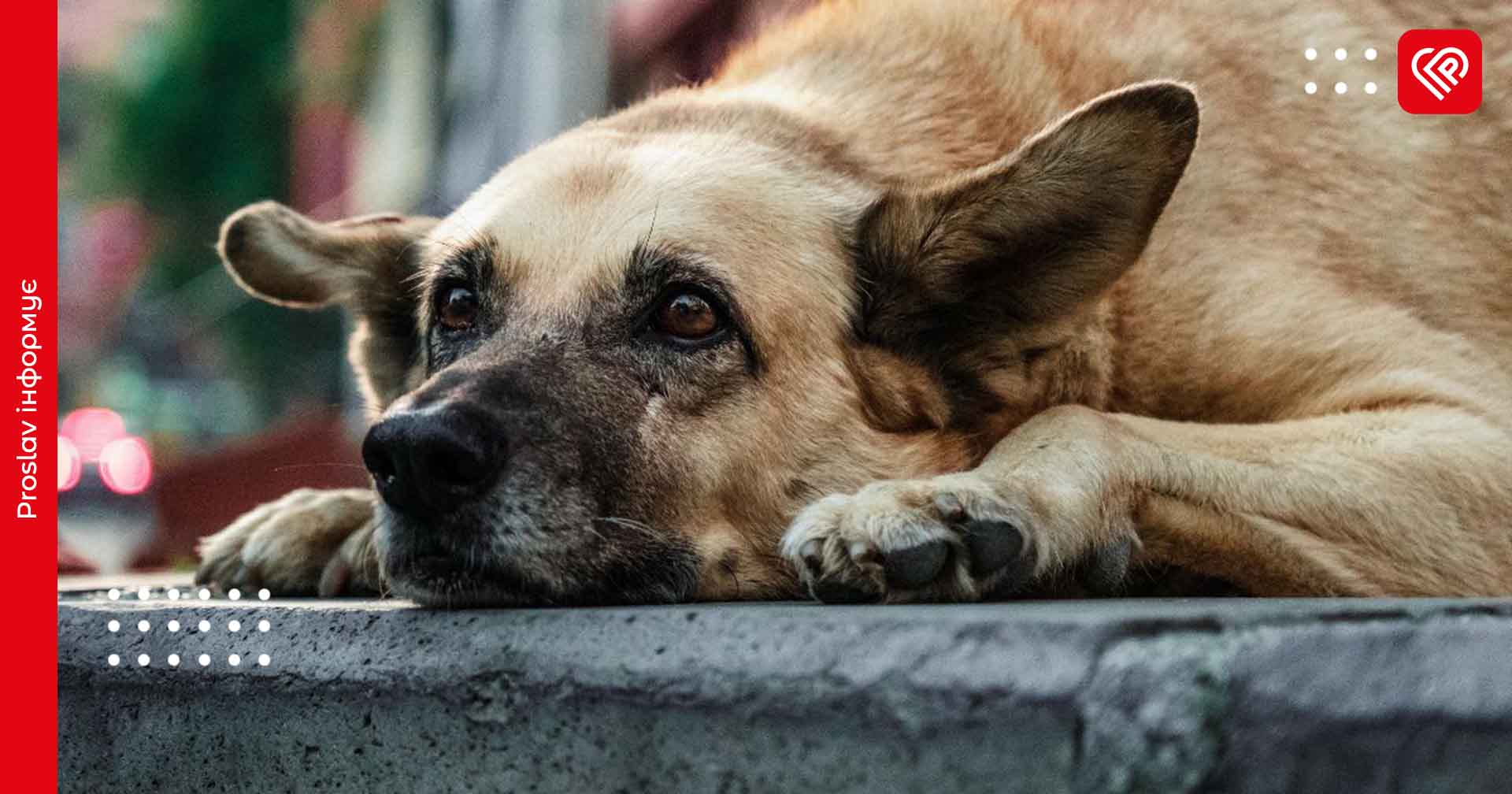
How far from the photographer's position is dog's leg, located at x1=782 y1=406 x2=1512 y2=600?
7.63 ft

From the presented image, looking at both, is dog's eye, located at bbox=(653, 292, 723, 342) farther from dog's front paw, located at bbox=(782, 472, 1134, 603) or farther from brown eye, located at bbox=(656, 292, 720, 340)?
A: dog's front paw, located at bbox=(782, 472, 1134, 603)

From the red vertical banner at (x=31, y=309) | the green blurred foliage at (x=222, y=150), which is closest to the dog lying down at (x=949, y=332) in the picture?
the red vertical banner at (x=31, y=309)

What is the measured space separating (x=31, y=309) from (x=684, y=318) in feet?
4.12

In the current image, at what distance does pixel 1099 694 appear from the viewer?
163 centimetres

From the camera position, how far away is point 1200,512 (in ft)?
8.66

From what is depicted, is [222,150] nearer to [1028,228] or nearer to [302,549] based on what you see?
[302,549]

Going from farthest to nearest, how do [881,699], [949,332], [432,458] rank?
[949,332] < [432,458] < [881,699]

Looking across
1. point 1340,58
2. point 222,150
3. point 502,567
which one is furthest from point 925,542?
point 222,150

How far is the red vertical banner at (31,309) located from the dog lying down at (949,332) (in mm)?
485

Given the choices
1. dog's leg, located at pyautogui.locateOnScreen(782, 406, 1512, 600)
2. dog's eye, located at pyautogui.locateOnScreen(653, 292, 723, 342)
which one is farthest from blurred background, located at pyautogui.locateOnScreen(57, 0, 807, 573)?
dog's leg, located at pyautogui.locateOnScreen(782, 406, 1512, 600)

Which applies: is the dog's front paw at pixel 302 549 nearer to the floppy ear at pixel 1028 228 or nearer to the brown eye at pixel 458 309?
the brown eye at pixel 458 309

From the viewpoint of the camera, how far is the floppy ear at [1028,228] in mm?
2689

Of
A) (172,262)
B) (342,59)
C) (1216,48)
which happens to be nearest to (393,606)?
(1216,48)

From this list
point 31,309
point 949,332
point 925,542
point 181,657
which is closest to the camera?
point 925,542
